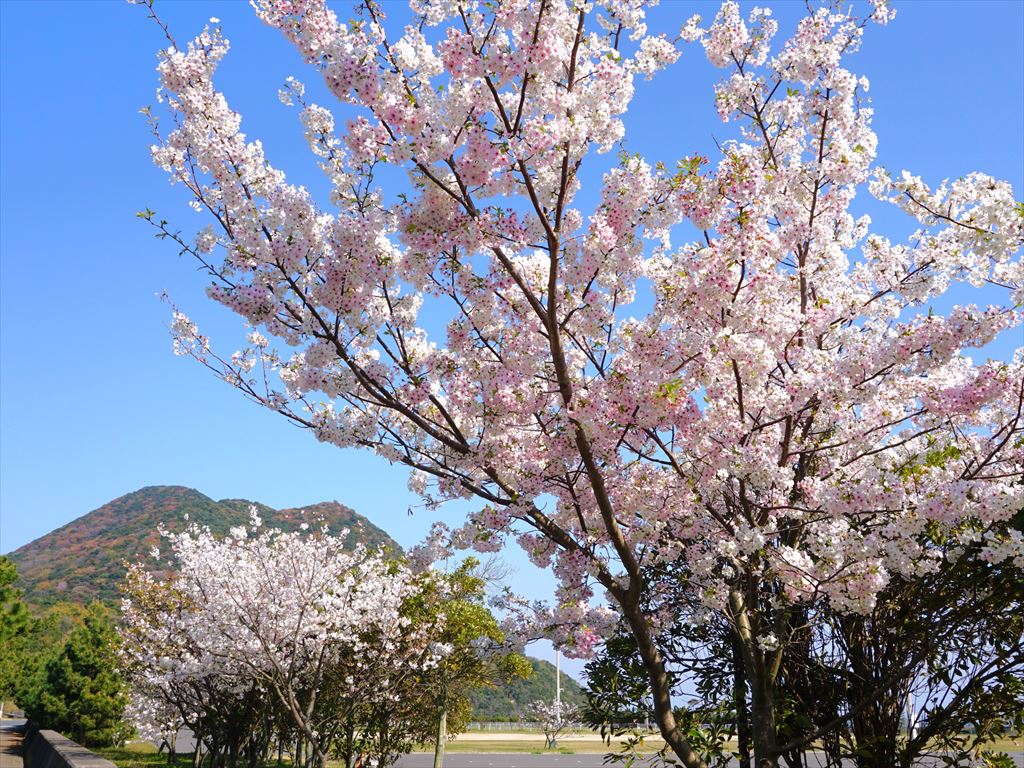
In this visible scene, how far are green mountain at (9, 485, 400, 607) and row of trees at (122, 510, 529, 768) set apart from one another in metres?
55.8

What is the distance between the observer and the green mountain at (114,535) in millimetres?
78562

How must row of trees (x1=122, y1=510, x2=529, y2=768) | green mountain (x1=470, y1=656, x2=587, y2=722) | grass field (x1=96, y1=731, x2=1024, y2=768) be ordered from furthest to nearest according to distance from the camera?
green mountain (x1=470, y1=656, x2=587, y2=722) → grass field (x1=96, y1=731, x2=1024, y2=768) → row of trees (x1=122, y1=510, x2=529, y2=768)

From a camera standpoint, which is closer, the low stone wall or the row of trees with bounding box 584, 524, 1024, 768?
the row of trees with bounding box 584, 524, 1024, 768

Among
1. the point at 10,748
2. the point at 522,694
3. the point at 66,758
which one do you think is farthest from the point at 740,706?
the point at 522,694

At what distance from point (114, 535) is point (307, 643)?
101 m

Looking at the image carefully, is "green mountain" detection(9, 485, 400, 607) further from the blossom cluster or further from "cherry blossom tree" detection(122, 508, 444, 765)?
the blossom cluster

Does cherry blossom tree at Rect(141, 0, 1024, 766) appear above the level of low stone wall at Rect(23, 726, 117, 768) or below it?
above

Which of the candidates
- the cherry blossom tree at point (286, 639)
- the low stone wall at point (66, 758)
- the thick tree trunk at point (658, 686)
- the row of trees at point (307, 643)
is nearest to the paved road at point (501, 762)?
the row of trees at point (307, 643)

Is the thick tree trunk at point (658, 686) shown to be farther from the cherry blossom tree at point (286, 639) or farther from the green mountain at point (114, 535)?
the green mountain at point (114, 535)

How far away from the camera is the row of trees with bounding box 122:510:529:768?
40.8ft

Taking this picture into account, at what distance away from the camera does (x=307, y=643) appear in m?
12.5

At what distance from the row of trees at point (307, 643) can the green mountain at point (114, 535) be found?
183ft

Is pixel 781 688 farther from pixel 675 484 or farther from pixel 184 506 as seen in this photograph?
pixel 184 506

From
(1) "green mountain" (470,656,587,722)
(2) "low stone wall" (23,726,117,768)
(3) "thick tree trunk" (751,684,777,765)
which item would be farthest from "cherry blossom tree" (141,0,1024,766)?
(1) "green mountain" (470,656,587,722)
